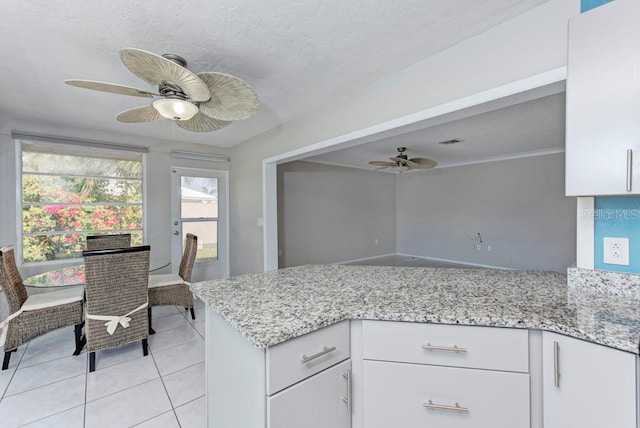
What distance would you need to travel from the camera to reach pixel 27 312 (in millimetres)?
2195

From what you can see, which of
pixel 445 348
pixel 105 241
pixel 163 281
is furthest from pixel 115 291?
pixel 445 348

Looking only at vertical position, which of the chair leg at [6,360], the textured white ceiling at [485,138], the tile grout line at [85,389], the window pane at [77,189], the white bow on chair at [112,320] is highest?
the textured white ceiling at [485,138]

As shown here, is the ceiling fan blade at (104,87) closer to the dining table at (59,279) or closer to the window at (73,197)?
the dining table at (59,279)

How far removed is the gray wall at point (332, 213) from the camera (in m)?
5.54

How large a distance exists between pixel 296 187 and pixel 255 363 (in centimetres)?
483

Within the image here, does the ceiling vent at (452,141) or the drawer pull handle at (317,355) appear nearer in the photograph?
the drawer pull handle at (317,355)

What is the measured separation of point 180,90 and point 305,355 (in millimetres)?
1847

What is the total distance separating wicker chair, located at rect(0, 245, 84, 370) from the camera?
7.04 feet

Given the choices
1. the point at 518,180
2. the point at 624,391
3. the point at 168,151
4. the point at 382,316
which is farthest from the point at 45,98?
the point at 518,180

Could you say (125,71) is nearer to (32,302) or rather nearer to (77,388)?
(32,302)

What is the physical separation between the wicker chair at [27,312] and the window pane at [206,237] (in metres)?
2.18

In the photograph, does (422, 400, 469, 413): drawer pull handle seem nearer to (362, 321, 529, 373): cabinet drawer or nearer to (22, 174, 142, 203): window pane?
(362, 321, 529, 373): cabinet drawer

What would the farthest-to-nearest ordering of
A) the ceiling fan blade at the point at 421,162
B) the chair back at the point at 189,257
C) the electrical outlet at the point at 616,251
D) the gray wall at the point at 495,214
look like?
the gray wall at the point at 495,214 → the ceiling fan blade at the point at 421,162 → the chair back at the point at 189,257 → the electrical outlet at the point at 616,251

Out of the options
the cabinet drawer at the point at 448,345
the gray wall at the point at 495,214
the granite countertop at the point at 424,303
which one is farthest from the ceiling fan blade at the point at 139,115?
the gray wall at the point at 495,214
